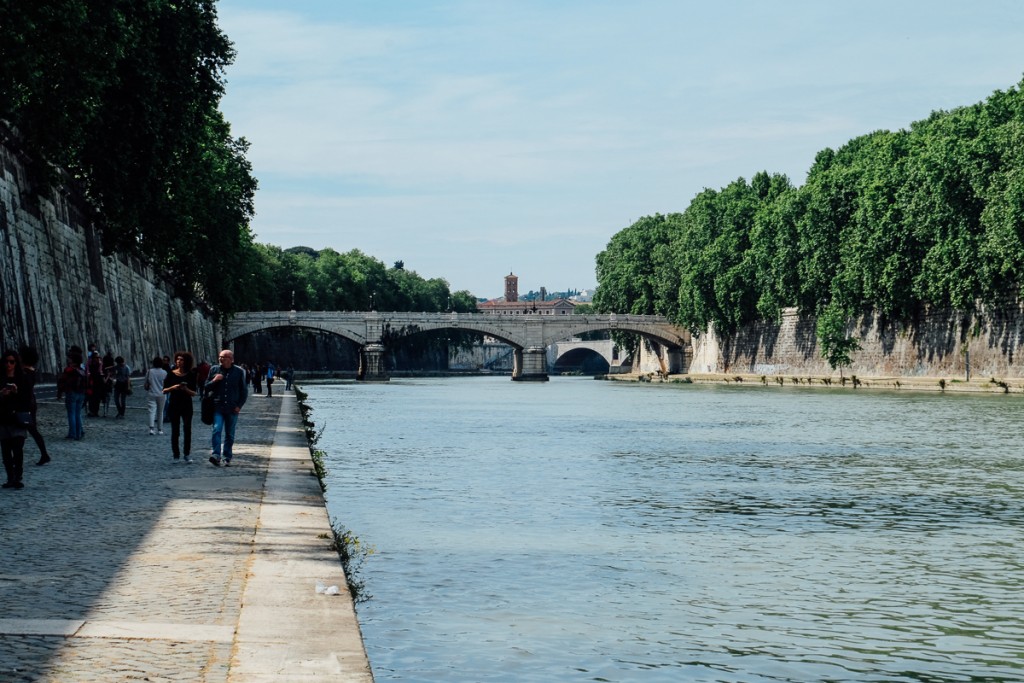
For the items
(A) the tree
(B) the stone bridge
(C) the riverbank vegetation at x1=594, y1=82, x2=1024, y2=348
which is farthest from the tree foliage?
(B) the stone bridge

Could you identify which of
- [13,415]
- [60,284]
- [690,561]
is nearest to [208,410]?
[13,415]

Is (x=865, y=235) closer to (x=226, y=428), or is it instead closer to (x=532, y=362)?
(x=532, y=362)

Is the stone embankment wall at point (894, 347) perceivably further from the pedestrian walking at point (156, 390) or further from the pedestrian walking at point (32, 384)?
the pedestrian walking at point (32, 384)

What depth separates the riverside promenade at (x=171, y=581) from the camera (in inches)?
290

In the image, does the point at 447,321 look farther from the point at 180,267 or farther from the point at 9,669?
the point at 9,669

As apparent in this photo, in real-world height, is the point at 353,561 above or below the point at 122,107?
below

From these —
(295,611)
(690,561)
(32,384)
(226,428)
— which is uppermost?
(32,384)

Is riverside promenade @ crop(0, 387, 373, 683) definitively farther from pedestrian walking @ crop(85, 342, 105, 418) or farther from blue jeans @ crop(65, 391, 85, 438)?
→ pedestrian walking @ crop(85, 342, 105, 418)

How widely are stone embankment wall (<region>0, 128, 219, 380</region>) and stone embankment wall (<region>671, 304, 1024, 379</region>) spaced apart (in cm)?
4375

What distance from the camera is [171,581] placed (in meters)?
9.84

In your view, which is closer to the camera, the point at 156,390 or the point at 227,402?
the point at 227,402

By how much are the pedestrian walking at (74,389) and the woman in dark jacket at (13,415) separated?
624 cm

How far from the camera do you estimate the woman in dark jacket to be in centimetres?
1612

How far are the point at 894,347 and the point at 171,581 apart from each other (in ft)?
270
